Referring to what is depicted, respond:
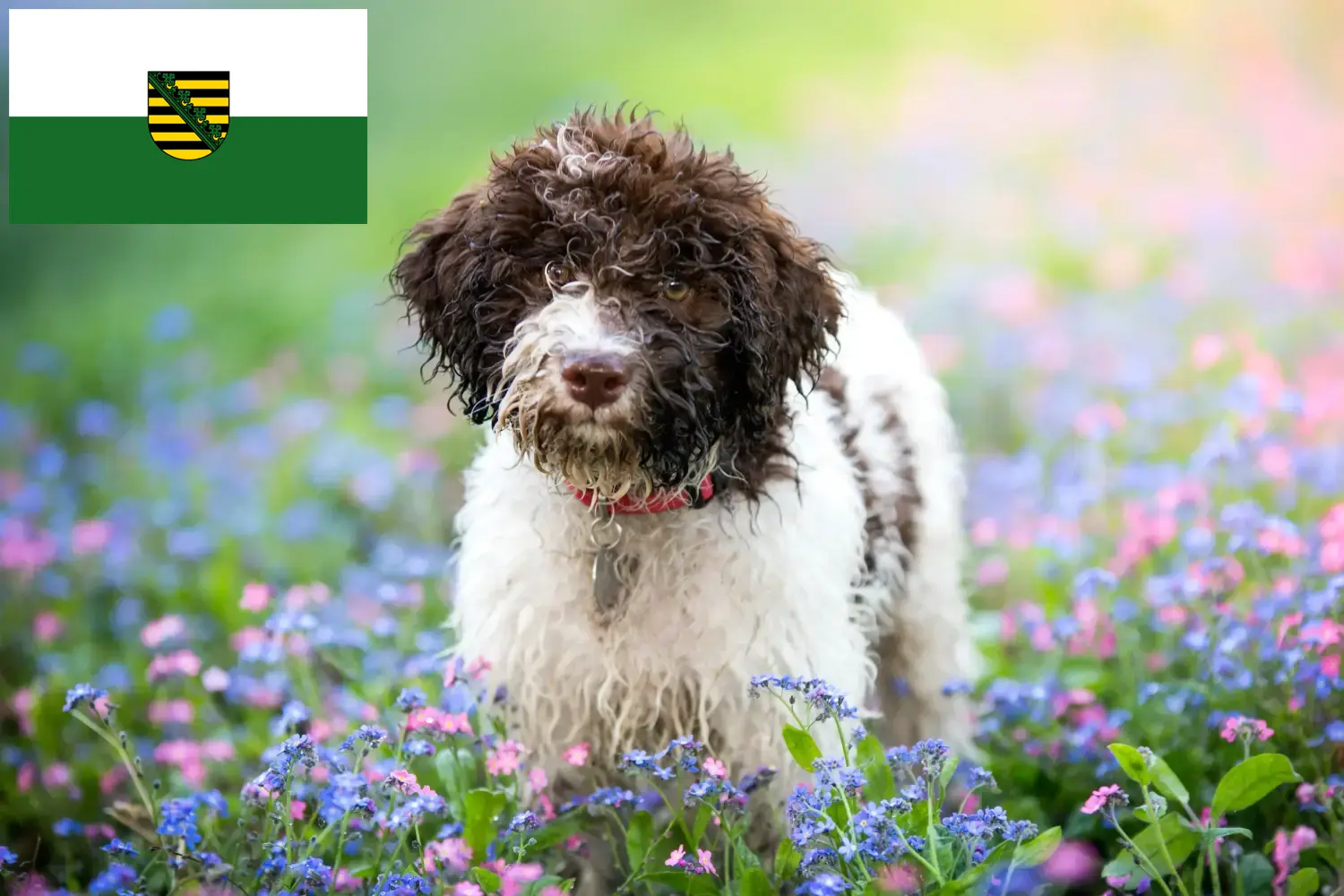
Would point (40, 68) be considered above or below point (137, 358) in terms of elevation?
above

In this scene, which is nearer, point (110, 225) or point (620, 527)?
point (620, 527)

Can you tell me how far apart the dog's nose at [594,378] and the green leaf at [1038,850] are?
107 centimetres

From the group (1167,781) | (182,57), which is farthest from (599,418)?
(182,57)

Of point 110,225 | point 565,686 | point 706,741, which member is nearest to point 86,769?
point 565,686

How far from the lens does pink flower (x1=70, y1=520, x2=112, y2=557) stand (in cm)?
489

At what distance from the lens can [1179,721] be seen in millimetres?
3676

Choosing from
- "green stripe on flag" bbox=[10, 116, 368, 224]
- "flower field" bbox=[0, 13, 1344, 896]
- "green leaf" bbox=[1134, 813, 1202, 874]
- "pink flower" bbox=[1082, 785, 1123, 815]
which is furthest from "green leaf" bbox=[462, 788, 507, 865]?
"green stripe on flag" bbox=[10, 116, 368, 224]

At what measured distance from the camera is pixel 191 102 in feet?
13.4

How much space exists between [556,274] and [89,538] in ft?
9.51

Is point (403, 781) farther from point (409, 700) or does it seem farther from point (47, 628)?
point (47, 628)

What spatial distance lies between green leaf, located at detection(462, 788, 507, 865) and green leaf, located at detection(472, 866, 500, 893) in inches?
9.1

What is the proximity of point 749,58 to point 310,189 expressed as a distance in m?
2.97

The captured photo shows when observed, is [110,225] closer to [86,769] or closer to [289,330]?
[289,330]

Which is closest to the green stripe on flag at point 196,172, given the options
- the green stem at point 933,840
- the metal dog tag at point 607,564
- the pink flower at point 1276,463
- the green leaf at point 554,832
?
the metal dog tag at point 607,564
